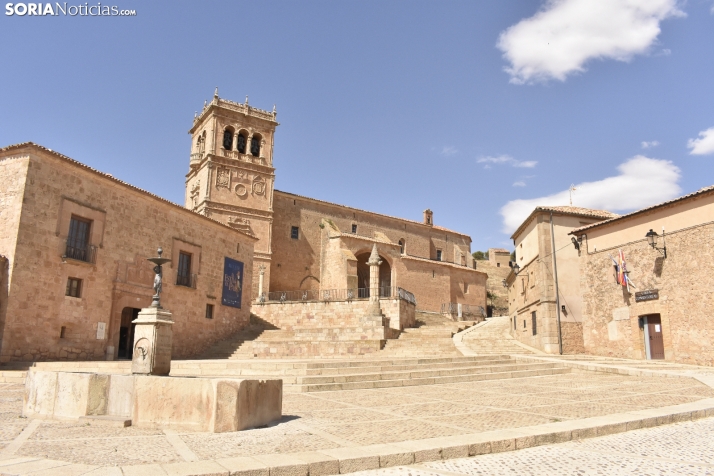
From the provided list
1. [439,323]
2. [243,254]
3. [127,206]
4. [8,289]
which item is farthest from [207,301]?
[439,323]

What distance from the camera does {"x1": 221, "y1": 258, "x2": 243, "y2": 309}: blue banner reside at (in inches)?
896

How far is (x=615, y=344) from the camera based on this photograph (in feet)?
59.7

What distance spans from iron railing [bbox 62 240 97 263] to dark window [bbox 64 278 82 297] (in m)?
0.69

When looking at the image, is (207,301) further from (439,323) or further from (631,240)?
(631,240)

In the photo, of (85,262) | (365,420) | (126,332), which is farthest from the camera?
(126,332)

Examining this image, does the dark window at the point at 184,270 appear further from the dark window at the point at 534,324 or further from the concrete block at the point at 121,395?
the concrete block at the point at 121,395

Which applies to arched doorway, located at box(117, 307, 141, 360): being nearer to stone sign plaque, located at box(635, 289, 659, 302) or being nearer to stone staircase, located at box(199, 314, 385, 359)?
stone staircase, located at box(199, 314, 385, 359)

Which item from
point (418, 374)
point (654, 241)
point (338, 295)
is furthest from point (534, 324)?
point (338, 295)

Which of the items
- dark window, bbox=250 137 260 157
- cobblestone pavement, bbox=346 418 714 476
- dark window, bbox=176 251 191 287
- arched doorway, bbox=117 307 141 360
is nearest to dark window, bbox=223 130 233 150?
Answer: dark window, bbox=250 137 260 157

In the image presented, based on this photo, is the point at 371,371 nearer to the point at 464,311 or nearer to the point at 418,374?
the point at 418,374

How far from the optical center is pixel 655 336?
55.6 ft

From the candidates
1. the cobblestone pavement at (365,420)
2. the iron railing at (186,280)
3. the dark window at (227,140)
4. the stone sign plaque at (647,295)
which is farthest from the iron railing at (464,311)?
the cobblestone pavement at (365,420)

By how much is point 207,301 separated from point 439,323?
44.7 ft

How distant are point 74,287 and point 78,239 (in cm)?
154
